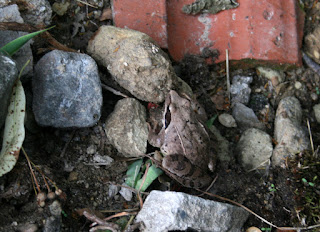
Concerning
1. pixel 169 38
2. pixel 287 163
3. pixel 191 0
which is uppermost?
pixel 191 0

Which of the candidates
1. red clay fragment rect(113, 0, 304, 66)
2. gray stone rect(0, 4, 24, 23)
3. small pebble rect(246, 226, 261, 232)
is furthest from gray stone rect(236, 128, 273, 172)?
gray stone rect(0, 4, 24, 23)

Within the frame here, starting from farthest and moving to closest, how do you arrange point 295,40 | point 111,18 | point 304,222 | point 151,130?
1. point 295,40
2. point 111,18
3. point 151,130
4. point 304,222

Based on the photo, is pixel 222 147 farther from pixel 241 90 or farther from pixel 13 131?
pixel 13 131

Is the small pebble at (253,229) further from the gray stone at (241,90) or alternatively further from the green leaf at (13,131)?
the green leaf at (13,131)

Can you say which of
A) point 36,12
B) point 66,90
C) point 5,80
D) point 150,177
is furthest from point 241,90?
point 5,80

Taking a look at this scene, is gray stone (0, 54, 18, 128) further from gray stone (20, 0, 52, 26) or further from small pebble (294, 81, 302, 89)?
small pebble (294, 81, 302, 89)

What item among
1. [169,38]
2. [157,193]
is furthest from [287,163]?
[169,38]

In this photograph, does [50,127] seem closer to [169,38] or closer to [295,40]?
[169,38]
